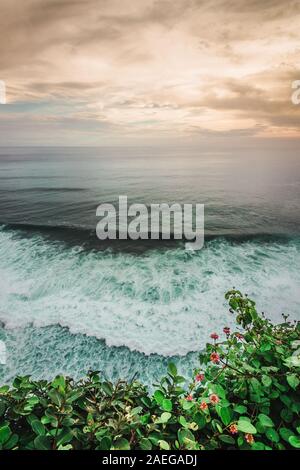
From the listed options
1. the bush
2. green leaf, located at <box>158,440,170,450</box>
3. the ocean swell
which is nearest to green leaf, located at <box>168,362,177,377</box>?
the bush

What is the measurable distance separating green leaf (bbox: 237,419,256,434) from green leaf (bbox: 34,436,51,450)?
1344 mm

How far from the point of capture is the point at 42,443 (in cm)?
186

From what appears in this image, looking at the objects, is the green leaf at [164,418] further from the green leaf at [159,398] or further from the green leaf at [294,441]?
the green leaf at [294,441]

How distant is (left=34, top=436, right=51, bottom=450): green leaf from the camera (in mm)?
1845

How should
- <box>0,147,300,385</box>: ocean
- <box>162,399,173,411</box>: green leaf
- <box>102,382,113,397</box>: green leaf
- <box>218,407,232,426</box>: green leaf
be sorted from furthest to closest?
<box>0,147,300,385</box>: ocean
<box>102,382,113,397</box>: green leaf
<box>162,399,173,411</box>: green leaf
<box>218,407,232,426</box>: green leaf

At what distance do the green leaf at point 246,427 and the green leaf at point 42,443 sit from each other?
134 centimetres

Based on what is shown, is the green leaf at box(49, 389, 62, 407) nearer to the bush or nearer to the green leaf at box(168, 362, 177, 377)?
the bush

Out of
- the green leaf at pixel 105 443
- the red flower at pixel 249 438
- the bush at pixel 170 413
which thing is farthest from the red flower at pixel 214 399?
the green leaf at pixel 105 443

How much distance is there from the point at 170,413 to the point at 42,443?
0.99m

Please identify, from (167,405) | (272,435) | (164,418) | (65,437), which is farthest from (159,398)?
(272,435)

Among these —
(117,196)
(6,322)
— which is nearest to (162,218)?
(117,196)

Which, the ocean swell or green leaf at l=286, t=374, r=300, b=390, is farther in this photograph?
the ocean swell

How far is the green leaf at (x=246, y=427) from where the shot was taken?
75.7 inches
